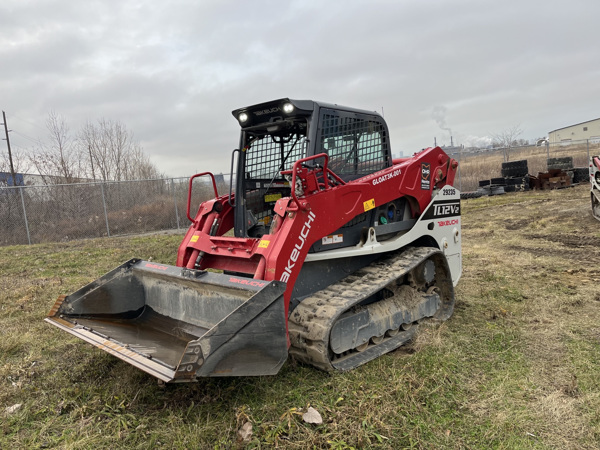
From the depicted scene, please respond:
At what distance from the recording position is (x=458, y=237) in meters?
5.86

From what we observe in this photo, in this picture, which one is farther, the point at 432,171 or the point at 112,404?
the point at 432,171

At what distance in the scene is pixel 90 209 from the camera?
1598 cm

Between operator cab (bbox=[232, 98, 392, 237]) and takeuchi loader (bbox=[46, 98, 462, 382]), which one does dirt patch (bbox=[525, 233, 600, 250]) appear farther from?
operator cab (bbox=[232, 98, 392, 237])

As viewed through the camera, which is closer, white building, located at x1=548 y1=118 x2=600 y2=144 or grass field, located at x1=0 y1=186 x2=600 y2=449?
grass field, located at x1=0 y1=186 x2=600 y2=449

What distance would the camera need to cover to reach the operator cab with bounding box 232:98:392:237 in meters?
4.36

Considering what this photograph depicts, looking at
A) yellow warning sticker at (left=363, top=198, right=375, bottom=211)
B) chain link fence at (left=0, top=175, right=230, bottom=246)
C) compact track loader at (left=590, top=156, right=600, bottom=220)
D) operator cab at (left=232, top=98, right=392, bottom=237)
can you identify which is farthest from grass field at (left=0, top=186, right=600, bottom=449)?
chain link fence at (left=0, top=175, right=230, bottom=246)

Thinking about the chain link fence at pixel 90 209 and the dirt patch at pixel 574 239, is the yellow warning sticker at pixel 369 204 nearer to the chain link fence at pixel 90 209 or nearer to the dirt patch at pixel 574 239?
the dirt patch at pixel 574 239

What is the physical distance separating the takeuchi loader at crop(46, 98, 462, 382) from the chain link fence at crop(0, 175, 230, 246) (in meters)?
11.5

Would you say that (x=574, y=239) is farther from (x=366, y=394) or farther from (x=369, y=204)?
(x=366, y=394)

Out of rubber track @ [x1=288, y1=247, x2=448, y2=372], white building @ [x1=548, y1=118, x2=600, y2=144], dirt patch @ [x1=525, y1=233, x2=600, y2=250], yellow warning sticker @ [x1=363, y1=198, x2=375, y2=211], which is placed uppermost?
white building @ [x1=548, y1=118, x2=600, y2=144]

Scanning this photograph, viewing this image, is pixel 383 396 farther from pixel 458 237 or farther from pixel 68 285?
pixel 68 285

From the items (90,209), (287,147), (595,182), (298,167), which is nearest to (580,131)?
(595,182)

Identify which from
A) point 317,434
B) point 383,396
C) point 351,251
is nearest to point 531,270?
point 351,251

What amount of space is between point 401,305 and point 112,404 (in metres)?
2.81
